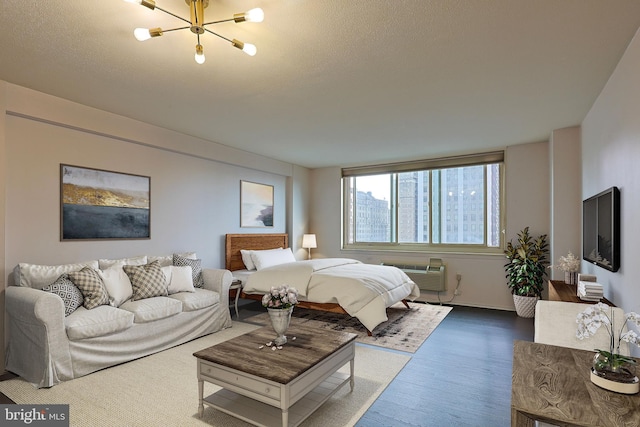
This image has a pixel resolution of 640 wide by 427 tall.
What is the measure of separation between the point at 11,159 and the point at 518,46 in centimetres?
446

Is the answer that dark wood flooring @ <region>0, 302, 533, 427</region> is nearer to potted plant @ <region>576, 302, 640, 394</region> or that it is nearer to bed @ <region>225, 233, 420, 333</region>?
bed @ <region>225, 233, 420, 333</region>

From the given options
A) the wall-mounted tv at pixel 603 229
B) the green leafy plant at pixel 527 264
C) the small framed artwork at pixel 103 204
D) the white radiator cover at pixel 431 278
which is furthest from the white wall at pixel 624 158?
the small framed artwork at pixel 103 204

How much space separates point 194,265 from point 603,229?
4.45 meters

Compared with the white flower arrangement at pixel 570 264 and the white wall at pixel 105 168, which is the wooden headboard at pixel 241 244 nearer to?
the white wall at pixel 105 168

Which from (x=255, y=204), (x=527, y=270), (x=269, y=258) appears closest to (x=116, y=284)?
(x=269, y=258)

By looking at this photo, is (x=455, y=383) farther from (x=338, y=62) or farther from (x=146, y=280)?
(x=146, y=280)

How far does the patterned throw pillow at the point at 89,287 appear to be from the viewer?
3.28 meters

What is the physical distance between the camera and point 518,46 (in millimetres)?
2451

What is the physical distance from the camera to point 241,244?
584cm

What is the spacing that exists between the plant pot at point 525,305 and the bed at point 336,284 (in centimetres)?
145

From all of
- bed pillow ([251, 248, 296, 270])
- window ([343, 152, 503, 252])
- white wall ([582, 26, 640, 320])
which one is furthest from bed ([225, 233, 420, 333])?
white wall ([582, 26, 640, 320])

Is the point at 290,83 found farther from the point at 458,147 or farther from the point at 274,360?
the point at 458,147

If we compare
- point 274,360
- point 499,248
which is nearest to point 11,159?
point 274,360

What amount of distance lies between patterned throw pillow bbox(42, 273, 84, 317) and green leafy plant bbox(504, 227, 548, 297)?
18.0 feet
